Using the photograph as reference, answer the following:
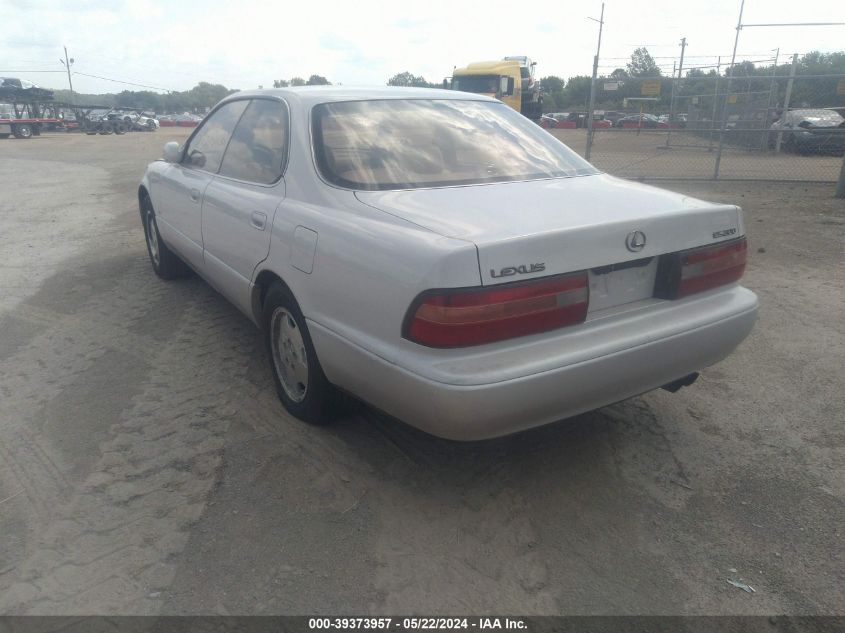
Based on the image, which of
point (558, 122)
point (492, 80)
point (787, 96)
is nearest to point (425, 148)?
point (787, 96)

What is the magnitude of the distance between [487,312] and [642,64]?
1225cm

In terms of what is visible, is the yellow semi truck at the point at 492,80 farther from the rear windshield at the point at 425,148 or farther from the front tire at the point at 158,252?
the rear windshield at the point at 425,148

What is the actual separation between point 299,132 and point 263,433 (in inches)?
59.0

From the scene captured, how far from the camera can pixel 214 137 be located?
446 centimetres

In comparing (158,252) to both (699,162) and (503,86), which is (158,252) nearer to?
(699,162)

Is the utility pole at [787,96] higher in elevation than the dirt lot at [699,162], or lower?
higher

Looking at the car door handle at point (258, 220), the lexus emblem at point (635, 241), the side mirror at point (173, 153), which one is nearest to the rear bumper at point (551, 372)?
the lexus emblem at point (635, 241)

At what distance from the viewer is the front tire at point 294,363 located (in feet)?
10.1

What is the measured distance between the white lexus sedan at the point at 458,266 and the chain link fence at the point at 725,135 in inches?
366

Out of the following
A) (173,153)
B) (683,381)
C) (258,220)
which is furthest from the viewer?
(173,153)

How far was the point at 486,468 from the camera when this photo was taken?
9.66 ft

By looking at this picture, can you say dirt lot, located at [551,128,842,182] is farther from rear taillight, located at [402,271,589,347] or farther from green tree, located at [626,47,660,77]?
rear taillight, located at [402,271,589,347]

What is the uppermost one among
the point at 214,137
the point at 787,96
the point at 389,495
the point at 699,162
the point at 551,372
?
the point at 787,96

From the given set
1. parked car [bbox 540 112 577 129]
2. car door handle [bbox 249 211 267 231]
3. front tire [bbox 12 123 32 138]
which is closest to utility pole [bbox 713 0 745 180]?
car door handle [bbox 249 211 267 231]
